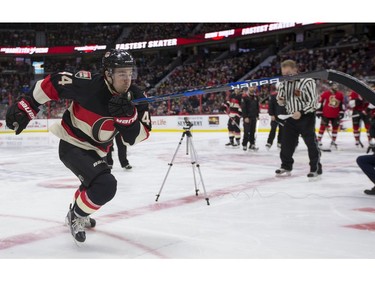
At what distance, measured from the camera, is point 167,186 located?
502 cm

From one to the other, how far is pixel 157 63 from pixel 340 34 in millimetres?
9563

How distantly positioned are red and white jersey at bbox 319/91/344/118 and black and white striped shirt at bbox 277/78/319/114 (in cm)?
390

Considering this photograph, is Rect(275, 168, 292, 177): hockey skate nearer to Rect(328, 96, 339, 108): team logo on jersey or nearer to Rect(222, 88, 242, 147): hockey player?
Rect(328, 96, 339, 108): team logo on jersey

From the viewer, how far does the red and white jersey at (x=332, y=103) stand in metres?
8.80

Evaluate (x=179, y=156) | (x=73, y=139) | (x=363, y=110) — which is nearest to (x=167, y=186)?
(x=73, y=139)

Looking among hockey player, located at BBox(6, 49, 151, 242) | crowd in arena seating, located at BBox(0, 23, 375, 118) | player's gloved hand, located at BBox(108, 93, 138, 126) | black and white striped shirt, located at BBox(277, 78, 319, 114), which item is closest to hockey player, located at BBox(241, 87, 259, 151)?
black and white striped shirt, located at BBox(277, 78, 319, 114)

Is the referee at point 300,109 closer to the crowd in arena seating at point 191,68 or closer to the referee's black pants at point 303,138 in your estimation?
the referee's black pants at point 303,138

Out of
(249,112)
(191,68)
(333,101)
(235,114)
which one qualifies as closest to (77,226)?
(249,112)

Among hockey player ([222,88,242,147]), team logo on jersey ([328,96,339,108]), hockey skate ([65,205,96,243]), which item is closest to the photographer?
hockey skate ([65,205,96,243])

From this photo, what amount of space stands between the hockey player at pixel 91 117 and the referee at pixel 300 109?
2.71 meters

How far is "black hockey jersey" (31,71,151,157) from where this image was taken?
2729 millimetres

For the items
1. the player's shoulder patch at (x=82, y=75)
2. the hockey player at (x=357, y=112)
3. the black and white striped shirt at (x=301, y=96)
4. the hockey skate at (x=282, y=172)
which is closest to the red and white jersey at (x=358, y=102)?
the hockey player at (x=357, y=112)

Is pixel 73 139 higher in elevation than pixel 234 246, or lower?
higher
